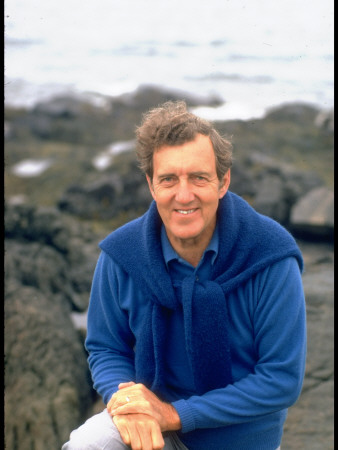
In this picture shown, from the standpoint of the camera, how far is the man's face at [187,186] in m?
2.34

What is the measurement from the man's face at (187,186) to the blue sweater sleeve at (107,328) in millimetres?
355

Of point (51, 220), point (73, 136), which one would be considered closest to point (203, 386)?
point (51, 220)

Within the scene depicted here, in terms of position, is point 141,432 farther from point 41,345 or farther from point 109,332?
point 41,345

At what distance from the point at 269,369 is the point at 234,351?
174 millimetres

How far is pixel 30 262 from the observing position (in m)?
4.86

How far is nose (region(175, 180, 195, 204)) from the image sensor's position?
2334 mm

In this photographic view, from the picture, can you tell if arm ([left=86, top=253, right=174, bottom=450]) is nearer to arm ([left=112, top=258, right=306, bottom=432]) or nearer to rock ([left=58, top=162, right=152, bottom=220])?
arm ([left=112, top=258, right=306, bottom=432])

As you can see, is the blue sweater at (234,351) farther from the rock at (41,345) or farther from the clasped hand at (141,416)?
the rock at (41,345)

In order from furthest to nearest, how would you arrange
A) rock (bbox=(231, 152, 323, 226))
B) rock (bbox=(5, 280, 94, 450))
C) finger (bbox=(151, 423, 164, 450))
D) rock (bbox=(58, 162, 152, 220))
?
rock (bbox=(58, 162, 152, 220))
rock (bbox=(231, 152, 323, 226))
rock (bbox=(5, 280, 94, 450))
finger (bbox=(151, 423, 164, 450))

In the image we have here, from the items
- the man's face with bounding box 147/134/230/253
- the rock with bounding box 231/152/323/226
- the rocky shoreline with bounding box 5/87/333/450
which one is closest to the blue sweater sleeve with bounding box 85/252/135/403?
the man's face with bounding box 147/134/230/253

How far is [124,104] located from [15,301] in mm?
14714

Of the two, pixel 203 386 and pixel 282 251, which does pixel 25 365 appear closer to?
pixel 203 386

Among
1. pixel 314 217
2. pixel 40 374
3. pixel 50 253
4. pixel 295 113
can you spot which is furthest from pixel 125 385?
pixel 295 113

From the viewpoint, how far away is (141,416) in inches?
89.0
